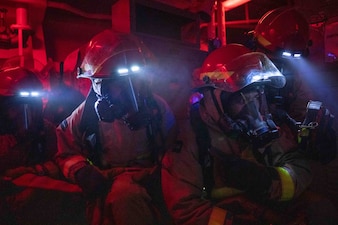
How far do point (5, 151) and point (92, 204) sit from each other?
1.14 m

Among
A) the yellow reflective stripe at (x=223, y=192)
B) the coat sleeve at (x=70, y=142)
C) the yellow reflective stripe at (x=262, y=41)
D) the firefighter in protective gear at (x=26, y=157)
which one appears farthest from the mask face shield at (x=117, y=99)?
the yellow reflective stripe at (x=262, y=41)

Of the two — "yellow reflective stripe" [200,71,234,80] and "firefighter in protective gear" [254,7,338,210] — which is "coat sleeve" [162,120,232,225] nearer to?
"yellow reflective stripe" [200,71,234,80]

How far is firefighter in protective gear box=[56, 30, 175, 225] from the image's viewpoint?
2.83 meters

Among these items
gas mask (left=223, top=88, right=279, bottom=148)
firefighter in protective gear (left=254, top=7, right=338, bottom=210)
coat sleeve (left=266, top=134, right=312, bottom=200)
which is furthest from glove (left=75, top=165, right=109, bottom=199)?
firefighter in protective gear (left=254, top=7, right=338, bottom=210)

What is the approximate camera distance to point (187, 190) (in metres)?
2.43

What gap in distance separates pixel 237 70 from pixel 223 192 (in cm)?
103

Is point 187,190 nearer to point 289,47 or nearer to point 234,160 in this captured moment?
point 234,160

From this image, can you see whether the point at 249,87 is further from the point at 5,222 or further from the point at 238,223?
the point at 5,222

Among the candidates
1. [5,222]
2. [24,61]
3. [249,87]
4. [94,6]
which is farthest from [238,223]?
[94,6]

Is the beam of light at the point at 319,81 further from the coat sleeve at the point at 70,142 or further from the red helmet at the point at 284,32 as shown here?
the coat sleeve at the point at 70,142

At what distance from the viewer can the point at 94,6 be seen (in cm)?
615

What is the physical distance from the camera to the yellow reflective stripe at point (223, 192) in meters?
2.62

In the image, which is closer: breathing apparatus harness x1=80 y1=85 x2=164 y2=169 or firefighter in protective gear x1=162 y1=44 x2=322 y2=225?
firefighter in protective gear x1=162 y1=44 x2=322 y2=225

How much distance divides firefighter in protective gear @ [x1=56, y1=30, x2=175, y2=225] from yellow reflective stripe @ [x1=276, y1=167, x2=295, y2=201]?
1.07 metres
